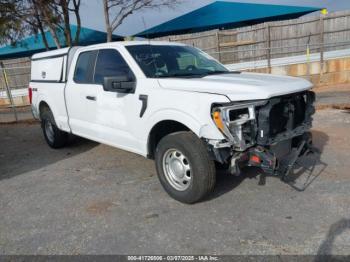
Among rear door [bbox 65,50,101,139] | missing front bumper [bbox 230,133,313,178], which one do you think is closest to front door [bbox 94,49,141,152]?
rear door [bbox 65,50,101,139]

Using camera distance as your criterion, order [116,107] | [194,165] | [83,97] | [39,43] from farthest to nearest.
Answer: [39,43] < [83,97] < [116,107] < [194,165]

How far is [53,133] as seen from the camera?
21.5 feet

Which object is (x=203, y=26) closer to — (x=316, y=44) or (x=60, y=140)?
(x=316, y=44)

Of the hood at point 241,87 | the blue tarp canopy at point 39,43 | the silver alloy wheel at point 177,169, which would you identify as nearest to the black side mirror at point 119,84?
the hood at point 241,87

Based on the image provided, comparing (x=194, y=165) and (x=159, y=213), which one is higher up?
(x=194, y=165)

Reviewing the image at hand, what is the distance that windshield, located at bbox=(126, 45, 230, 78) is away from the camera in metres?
4.27

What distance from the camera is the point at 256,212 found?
3.59 metres

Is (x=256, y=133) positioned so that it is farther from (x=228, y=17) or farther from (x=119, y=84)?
(x=228, y=17)

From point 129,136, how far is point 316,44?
39.2ft

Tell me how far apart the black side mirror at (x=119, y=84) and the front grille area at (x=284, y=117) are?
5.47ft

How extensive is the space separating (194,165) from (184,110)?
2.03 ft

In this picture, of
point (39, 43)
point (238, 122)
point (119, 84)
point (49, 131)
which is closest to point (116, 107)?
point (119, 84)

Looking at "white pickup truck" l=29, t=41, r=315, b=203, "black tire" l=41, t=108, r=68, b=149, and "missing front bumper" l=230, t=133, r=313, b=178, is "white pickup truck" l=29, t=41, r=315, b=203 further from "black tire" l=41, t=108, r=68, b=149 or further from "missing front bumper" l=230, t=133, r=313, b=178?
"black tire" l=41, t=108, r=68, b=149

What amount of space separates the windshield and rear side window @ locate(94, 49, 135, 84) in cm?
19
